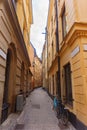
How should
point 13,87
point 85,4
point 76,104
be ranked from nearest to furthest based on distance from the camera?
point 76,104
point 85,4
point 13,87

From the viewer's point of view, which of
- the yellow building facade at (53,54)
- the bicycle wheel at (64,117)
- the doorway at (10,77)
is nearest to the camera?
the bicycle wheel at (64,117)

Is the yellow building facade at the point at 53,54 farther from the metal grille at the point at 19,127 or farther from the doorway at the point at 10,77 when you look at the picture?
the metal grille at the point at 19,127

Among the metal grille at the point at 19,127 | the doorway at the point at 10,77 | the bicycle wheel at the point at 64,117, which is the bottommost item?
the metal grille at the point at 19,127

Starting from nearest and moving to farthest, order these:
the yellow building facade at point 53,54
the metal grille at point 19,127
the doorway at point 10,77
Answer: the metal grille at point 19,127 → the doorway at point 10,77 → the yellow building facade at point 53,54

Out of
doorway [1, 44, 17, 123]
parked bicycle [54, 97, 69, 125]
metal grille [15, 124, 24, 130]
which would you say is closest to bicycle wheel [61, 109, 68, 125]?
parked bicycle [54, 97, 69, 125]

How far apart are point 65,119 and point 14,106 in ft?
10.0

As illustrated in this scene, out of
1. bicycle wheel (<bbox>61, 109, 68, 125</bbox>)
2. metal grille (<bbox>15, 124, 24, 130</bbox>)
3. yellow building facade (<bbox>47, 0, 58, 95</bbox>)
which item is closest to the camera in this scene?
metal grille (<bbox>15, 124, 24, 130</bbox>)

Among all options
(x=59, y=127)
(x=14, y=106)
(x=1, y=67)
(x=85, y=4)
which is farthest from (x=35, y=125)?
(x=85, y=4)

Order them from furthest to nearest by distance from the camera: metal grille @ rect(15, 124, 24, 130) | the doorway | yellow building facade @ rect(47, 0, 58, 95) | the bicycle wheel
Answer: yellow building facade @ rect(47, 0, 58, 95) < the doorway < the bicycle wheel < metal grille @ rect(15, 124, 24, 130)

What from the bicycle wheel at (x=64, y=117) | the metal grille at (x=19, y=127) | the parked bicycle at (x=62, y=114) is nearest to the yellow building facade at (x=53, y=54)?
the parked bicycle at (x=62, y=114)

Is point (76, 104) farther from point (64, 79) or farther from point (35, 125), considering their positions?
point (64, 79)

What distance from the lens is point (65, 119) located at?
18.6 feet

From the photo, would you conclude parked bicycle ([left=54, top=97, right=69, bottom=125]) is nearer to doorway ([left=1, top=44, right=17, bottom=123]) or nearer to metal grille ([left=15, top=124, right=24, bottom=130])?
metal grille ([left=15, top=124, right=24, bottom=130])

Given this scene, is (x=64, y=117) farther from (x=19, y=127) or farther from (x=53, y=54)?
(x=53, y=54)
